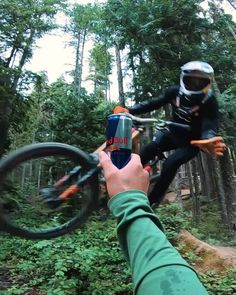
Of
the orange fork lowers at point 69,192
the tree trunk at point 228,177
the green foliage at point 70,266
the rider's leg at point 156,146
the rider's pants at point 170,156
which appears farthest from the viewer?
the tree trunk at point 228,177

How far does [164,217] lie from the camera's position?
817 centimetres

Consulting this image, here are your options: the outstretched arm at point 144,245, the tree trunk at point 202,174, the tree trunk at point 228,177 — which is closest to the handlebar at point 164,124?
the outstretched arm at point 144,245

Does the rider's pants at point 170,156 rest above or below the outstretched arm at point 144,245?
above

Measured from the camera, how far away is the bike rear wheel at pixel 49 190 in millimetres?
2523

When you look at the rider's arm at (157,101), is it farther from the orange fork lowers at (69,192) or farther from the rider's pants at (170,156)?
the orange fork lowers at (69,192)

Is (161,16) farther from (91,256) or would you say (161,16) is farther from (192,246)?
(91,256)

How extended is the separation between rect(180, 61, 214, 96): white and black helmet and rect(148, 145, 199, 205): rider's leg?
1.98 feet

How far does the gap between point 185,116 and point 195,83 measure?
0.39 meters

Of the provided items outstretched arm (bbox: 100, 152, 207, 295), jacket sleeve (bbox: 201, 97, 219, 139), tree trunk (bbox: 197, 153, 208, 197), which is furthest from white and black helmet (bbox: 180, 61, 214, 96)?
tree trunk (bbox: 197, 153, 208, 197)

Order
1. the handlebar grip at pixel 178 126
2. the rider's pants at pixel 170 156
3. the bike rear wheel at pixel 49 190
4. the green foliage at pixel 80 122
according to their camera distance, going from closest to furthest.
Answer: the bike rear wheel at pixel 49 190 → the handlebar grip at pixel 178 126 → the rider's pants at pixel 170 156 → the green foliage at pixel 80 122

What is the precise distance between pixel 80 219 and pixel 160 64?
853 cm

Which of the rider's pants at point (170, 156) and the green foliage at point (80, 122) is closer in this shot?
the rider's pants at point (170, 156)

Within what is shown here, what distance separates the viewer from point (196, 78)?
3562mm

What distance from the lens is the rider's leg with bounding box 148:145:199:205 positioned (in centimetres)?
371
